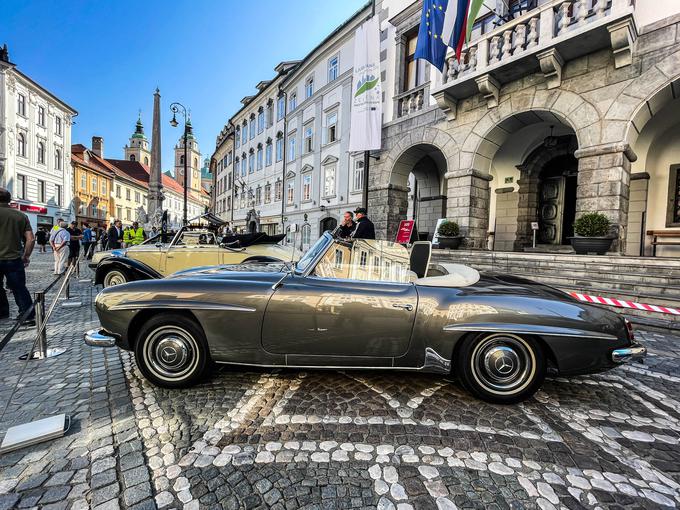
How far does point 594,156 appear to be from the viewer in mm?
7969

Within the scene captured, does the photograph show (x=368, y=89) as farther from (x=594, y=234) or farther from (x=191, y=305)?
(x=191, y=305)

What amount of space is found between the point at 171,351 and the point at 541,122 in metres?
12.3

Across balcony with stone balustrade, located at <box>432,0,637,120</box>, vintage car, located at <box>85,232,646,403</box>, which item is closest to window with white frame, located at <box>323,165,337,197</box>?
balcony with stone balustrade, located at <box>432,0,637,120</box>

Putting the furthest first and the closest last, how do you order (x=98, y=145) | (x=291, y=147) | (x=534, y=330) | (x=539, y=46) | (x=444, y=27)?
1. (x=98, y=145)
2. (x=291, y=147)
3. (x=444, y=27)
4. (x=539, y=46)
5. (x=534, y=330)

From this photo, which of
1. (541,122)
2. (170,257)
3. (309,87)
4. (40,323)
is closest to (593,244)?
(541,122)

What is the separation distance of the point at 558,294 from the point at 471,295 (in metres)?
0.84

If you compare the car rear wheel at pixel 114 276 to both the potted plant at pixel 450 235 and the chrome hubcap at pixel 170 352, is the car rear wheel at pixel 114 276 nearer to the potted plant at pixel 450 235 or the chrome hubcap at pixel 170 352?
the chrome hubcap at pixel 170 352

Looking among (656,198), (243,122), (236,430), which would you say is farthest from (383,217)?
(243,122)

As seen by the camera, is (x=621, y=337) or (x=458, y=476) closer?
(x=458, y=476)

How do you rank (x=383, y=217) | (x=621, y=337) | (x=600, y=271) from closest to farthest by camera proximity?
(x=621, y=337) < (x=600, y=271) < (x=383, y=217)

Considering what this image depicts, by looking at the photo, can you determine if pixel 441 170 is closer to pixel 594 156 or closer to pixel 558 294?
pixel 594 156

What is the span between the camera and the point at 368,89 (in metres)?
13.5

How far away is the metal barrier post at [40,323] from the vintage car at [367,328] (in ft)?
3.06

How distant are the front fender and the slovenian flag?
31.4ft
